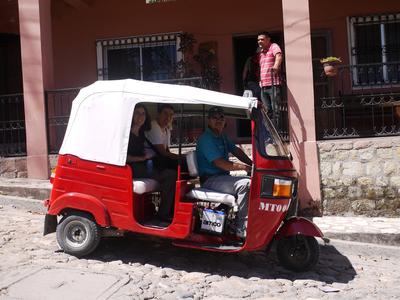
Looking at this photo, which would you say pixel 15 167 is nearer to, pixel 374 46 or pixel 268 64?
pixel 268 64

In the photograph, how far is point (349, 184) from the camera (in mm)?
7047

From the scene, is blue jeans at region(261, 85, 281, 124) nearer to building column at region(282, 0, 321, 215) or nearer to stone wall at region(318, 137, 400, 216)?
building column at region(282, 0, 321, 215)

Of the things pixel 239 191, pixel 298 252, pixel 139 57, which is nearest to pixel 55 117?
pixel 139 57

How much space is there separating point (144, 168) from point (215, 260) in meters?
1.32

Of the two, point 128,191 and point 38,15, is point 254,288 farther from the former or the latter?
point 38,15

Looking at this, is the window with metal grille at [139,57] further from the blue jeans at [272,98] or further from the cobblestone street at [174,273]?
the cobblestone street at [174,273]

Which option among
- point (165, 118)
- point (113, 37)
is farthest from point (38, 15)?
point (165, 118)

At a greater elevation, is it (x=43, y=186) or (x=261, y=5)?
(x=261, y=5)

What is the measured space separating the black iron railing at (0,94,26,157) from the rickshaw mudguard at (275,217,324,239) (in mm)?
5403

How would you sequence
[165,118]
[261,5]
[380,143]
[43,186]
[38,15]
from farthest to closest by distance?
[261,5]
[38,15]
[43,186]
[380,143]
[165,118]

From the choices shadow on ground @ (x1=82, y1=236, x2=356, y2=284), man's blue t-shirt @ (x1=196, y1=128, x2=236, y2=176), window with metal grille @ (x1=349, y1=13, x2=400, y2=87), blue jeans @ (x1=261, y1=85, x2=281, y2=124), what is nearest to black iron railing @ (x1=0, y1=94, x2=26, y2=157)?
shadow on ground @ (x1=82, y1=236, x2=356, y2=284)

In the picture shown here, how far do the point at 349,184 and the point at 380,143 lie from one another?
2.46ft

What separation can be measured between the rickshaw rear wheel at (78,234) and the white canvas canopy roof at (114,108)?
2.26ft

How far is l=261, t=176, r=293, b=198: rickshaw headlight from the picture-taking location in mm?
4797
